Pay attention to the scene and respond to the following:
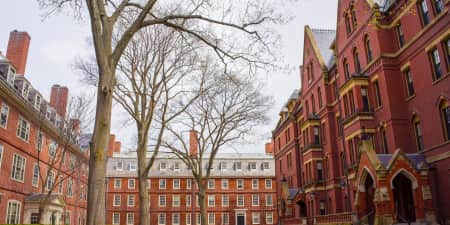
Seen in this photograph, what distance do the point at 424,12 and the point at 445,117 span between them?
590cm

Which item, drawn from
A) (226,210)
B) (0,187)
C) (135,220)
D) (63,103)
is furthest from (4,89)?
(226,210)

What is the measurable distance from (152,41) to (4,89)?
39.7ft

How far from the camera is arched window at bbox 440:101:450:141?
1820 centimetres

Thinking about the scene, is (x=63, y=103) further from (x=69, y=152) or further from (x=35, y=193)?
(x=35, y=193)

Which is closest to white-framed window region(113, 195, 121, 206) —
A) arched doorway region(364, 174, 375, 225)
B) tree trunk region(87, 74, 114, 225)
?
arched doorway region(364, 174, 375, 225)

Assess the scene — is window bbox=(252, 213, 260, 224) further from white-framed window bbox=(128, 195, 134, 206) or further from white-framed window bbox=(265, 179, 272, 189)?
white-framed window bbox=(128, 195, 134, 206)

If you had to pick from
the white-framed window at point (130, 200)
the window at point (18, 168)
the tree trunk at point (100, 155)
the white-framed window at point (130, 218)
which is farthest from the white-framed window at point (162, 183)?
the tree trunk at point (100, 155)

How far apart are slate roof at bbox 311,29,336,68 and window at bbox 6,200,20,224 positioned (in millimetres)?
27826

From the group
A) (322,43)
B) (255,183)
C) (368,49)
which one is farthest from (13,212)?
(255,183)

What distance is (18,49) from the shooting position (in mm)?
31297

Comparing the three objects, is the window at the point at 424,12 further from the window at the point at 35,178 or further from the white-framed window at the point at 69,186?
the white-framed window at the point at 69,186

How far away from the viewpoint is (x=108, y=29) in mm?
10188

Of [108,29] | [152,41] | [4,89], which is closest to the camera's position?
[108,29]

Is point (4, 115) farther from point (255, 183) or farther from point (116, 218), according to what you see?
point (255, 183)
